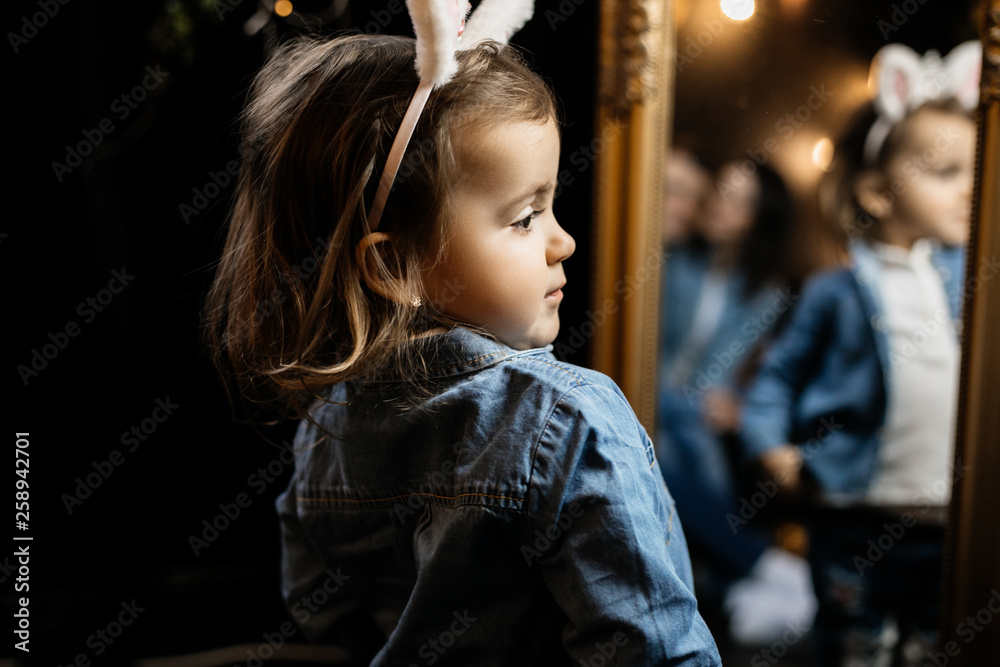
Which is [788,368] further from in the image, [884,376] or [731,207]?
[731,207]

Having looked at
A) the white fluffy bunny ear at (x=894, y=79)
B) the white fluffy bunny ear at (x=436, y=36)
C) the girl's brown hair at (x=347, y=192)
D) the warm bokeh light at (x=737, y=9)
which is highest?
the white fluffy bunny ear at (x=436, y=36)

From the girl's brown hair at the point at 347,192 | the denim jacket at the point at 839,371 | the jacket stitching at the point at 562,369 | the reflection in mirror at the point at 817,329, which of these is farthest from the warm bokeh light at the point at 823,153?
the jacket stitching at the point at 562,369

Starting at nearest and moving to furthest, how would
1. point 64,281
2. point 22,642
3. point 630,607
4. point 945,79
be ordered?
point 630,607 → point 945,79 → point 22,642 → point 64,281

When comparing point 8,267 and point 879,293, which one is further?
point 8,267

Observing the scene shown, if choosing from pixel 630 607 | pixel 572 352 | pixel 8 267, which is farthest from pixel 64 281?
pixel 630 607

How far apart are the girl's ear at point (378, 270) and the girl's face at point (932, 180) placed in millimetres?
727

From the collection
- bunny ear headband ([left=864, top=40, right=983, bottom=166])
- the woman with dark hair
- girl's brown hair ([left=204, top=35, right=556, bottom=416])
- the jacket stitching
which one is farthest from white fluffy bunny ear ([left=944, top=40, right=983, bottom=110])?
the jacket stitching

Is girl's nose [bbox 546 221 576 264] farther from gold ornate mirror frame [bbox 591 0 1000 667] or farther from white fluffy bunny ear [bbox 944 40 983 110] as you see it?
white fluffy bunny ear [bbox 944 40 983 110]

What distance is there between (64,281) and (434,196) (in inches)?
37.0

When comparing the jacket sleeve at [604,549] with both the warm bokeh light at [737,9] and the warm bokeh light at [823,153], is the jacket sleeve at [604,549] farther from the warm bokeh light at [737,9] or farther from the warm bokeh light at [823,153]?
the warm bokeh light at [823,153]

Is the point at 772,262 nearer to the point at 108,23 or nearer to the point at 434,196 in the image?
the point at 434,196

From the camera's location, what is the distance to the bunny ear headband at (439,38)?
458 millimetres

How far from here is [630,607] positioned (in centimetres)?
44

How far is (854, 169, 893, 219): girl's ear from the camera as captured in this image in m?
0.93
